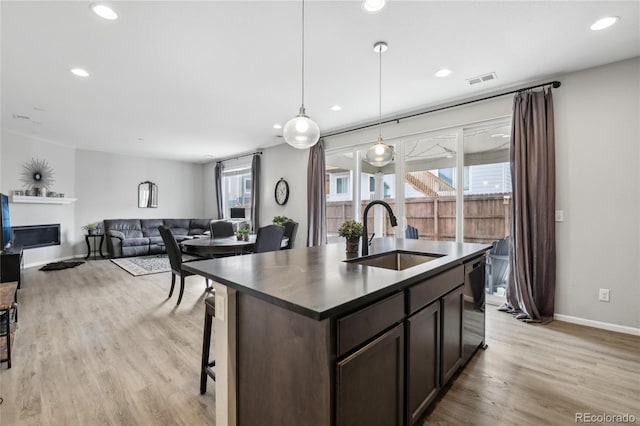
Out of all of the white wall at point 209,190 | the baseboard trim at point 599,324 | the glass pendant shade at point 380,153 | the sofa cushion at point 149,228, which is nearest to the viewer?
the baseboard trim at point 599,324

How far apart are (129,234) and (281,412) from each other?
312 inches

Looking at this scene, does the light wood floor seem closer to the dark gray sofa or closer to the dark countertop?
A: the dark countertop

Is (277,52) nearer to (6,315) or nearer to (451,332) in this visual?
(451,332)

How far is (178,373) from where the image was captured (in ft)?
7.06

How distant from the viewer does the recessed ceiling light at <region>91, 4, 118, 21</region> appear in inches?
83.7

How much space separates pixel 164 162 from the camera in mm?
8586

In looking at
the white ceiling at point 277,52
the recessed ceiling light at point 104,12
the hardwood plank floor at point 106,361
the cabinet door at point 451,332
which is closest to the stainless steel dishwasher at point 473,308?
the cabinet door at point 451,332

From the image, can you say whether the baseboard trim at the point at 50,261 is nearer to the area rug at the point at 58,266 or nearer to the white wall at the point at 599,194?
the area rug at the point at 58,266

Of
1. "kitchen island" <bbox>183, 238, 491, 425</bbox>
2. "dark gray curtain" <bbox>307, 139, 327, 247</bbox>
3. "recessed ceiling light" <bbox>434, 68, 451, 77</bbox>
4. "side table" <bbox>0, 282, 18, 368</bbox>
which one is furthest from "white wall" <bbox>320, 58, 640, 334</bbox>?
"side table" <bbox>0, 282, 18, 368</bbox>

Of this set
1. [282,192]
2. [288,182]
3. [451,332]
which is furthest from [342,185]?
[451,332]

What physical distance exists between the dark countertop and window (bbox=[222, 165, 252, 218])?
21.3 ft

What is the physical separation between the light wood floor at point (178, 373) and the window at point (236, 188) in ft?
16.6

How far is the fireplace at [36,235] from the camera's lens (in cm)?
564

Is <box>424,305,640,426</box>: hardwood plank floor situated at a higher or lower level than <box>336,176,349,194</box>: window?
lower
